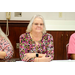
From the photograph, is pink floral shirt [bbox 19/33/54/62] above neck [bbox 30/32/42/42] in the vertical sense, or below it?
below

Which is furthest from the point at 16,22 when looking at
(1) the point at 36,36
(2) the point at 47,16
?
(1) the point at 36,36

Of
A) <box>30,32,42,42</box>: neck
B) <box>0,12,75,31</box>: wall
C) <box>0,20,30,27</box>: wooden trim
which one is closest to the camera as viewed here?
<box>30,32,42,42</box>: neck

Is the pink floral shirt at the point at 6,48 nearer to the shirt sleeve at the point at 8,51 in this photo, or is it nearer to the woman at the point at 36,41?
the shirt sleeve at the point at 8,51

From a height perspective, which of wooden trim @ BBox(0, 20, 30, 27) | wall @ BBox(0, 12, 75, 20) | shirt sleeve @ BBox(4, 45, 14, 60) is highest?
wall @ BBox(0, 12, 75, 20)

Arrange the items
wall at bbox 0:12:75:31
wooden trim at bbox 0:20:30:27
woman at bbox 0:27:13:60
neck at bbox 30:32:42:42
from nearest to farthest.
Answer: woman at bbox 0:27:13:60 → neck at bbox 30:32:42:42 → wooden trim at bbox 0:20:30:27 → wall at bbox 0:12:75:31

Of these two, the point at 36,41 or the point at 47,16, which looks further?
the point at 47,16

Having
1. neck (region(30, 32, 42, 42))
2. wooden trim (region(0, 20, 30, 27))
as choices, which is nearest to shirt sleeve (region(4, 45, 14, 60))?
neck (region(30, 32, 42, 42))

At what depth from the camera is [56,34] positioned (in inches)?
109

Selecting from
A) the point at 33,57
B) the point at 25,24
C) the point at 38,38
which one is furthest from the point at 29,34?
the point at 25,24

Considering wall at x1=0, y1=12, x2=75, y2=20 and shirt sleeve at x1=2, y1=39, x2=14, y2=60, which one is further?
wall at x1=0, y1=12, x2=75, y2=20

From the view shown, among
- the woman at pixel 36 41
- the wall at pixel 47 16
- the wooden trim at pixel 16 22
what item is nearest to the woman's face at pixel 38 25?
the woman at pixel 36 41

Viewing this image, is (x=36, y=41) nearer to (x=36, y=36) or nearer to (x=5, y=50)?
(x=36, y=36)

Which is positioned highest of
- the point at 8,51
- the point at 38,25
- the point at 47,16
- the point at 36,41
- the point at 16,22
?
the point at 47,16

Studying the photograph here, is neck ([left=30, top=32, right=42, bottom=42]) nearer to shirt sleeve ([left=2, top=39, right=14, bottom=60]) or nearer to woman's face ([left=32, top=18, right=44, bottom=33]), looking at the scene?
woman's face ([left=32, top=18, right=44, bottom=33])
